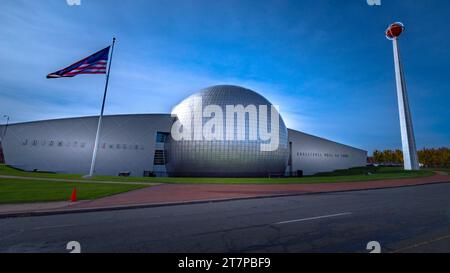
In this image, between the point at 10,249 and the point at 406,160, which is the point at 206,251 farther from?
the point at 406,160

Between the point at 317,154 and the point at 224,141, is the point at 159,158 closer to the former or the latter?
the point at 224,141

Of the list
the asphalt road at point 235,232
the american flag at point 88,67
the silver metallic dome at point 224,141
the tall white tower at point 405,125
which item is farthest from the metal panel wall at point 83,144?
the tall white tower at point 405,125

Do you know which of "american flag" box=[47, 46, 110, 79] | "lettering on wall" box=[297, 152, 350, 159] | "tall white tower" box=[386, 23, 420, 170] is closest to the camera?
"american flag" box=[47, 46, 110, 79]

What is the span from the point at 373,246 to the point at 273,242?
2241mm

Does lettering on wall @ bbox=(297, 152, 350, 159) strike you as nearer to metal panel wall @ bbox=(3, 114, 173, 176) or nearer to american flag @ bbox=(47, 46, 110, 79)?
metal panel wall @ bbox=(3, 114, 173, 176)

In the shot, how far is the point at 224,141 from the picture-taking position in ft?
123

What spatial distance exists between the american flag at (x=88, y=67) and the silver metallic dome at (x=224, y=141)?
1787 centimetres

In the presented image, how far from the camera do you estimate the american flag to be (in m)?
21.1

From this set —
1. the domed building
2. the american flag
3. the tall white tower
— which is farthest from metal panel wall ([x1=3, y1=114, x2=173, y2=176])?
the tall white tower

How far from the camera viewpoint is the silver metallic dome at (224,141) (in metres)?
37.5

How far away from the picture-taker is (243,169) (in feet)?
125

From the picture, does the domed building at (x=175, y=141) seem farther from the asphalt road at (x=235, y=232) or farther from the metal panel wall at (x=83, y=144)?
the asphalt road at (x=235, y=232)

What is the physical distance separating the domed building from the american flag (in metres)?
16.7

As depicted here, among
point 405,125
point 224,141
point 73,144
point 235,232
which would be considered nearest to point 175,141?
point 224,141
